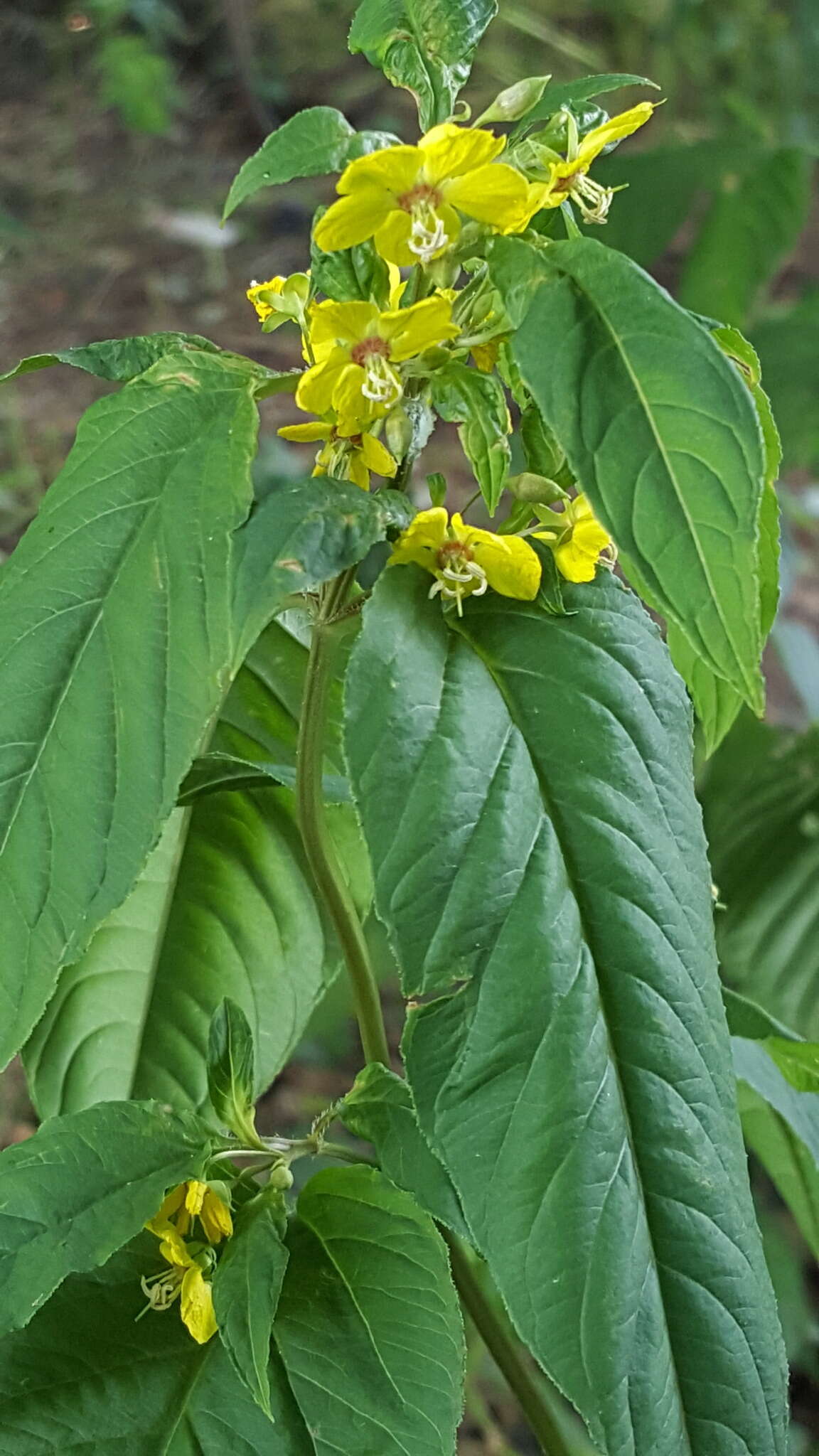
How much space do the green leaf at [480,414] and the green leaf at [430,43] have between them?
3.3 inches

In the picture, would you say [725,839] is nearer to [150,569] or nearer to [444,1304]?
[444,1304]

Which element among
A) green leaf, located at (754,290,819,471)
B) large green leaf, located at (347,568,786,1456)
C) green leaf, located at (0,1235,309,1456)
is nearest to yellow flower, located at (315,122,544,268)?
large green leaf, located at (347,568,786,1456)

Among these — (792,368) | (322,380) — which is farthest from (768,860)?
(322,380)

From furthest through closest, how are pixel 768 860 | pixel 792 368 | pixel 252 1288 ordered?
1. pixel 792 368
2. pixel 768 860
3. pixel 252 1288

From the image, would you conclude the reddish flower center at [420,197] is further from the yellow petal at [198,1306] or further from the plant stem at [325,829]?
the yellow petal at [198,1306]

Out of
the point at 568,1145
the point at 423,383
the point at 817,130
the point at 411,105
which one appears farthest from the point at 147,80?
the point at 568,1145

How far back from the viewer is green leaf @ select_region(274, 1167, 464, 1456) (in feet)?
1.42

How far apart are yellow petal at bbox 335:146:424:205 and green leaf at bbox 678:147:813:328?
3.25 feet

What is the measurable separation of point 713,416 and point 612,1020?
0.18 meters

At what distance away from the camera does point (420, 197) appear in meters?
0.37

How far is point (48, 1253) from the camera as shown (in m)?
0.41

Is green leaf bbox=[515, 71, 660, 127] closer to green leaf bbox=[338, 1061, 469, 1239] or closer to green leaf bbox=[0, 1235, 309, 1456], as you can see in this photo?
green leaf bbox=[338, 1061, 469, 1239]

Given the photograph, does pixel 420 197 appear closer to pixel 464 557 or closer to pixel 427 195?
pixel 427 195

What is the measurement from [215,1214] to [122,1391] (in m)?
0.07
